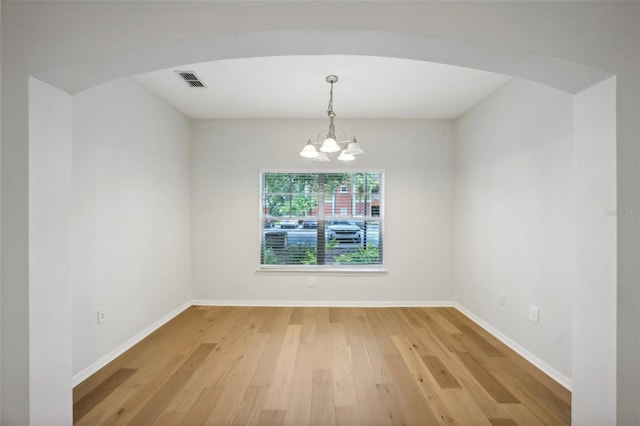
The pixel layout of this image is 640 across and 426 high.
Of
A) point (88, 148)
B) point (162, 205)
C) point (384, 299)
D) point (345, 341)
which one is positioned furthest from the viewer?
point (384, 299)

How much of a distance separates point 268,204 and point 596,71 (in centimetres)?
349

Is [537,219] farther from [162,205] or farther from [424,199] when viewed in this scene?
[162,205]

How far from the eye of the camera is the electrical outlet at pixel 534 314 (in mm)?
2461

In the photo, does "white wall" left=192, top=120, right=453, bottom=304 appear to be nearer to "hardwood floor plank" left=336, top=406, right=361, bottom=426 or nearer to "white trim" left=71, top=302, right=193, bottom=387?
"white trim" left=71, top=302, right=193, bottom=387

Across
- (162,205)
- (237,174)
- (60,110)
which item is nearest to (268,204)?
(237,174)

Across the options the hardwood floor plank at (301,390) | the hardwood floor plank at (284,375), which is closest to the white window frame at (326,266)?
the hardwood floor plank at (284,375)

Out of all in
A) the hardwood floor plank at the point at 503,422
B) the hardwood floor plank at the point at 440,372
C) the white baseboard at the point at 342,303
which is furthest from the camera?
the white baseboard at the point at 342,303

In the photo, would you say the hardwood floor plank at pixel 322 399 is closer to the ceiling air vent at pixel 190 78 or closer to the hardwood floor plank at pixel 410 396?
the hardwood floor plank at pixel 410 396

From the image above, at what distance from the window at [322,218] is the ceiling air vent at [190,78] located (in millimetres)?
1478

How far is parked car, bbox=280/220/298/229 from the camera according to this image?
4074 millimetres

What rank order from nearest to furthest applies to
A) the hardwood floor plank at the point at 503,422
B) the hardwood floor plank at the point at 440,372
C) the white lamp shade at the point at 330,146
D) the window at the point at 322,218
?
1. the hardwood floor plank at the point at 503,422
2. the hardwood floor plank at the point at 440,372
3. the white lamp shade at the point at 330,146
4. the window at the point at 322,218

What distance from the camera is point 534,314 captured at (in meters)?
2.50

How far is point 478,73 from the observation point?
104 inches

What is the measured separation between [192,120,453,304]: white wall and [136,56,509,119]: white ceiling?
261 mm
